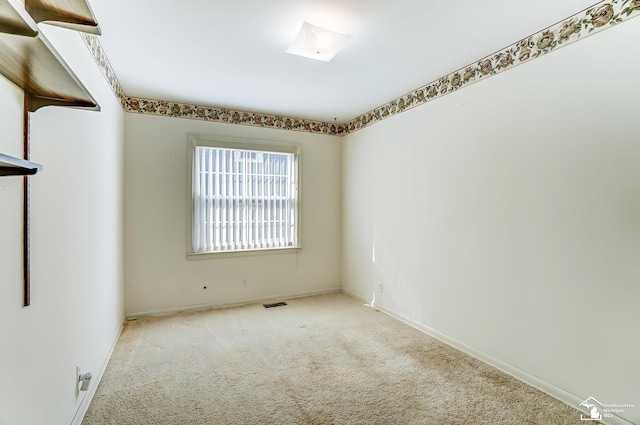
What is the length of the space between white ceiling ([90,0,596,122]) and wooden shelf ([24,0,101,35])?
745 millimetres

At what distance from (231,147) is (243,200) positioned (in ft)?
2.26

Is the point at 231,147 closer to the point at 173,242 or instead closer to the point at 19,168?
the point at 173,242

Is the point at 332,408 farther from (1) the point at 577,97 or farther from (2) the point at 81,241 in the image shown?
(1) the point at 577,97

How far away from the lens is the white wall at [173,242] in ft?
11.5

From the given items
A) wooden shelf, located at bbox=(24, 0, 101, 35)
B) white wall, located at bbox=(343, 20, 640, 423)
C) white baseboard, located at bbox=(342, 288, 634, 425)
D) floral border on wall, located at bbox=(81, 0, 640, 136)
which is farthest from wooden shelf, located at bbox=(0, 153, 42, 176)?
white baseboard, located at bbox=(342, 288, 634, 425)

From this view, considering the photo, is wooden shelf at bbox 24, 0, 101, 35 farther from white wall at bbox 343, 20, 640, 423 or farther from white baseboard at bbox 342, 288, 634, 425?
white baseboard at bbox 342, 288, 634, 425

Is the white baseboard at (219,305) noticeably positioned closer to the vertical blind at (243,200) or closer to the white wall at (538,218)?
the vertical blind at (243,200)

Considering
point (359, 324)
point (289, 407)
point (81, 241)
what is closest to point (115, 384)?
point (81, 241)

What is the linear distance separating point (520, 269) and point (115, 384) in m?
3.08

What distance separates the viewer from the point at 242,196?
13.2 feet

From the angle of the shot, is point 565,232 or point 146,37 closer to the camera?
point 565,232

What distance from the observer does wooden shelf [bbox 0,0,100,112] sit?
0.90 m

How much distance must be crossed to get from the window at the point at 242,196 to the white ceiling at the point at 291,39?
0.78 metres

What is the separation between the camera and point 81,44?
1.95 m
